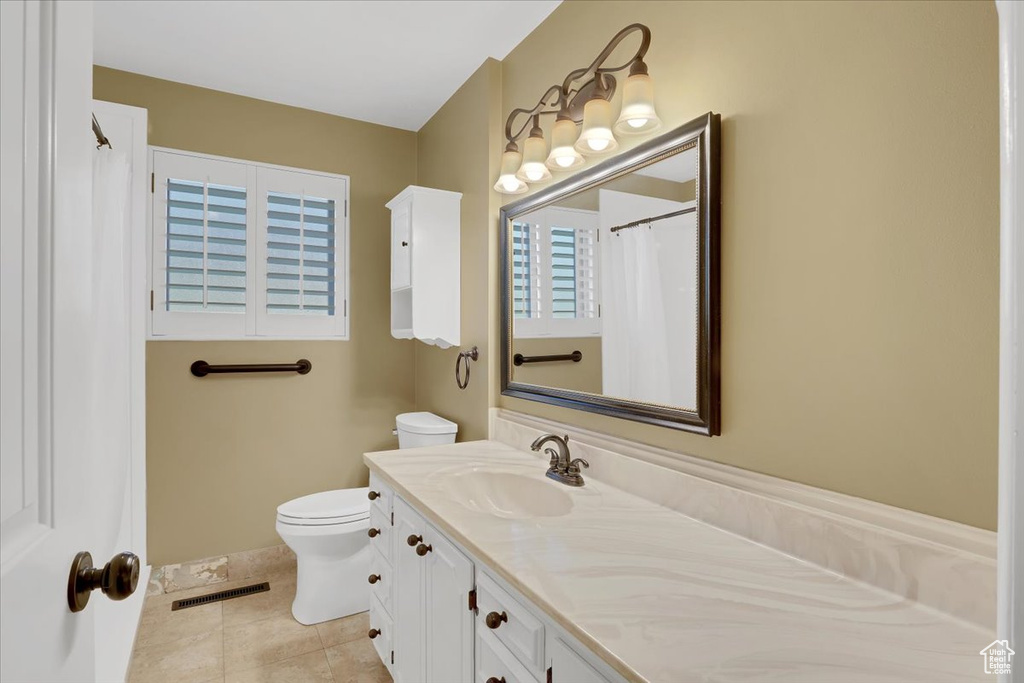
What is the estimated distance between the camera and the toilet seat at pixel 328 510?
2189mm

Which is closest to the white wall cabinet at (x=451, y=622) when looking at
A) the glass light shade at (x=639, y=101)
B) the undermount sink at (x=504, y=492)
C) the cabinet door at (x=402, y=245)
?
the undermount sink at (x=504, y=492)

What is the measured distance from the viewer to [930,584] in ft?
2.87

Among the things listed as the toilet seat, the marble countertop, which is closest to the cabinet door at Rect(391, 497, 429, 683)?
the marble countertop

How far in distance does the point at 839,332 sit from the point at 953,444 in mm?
270

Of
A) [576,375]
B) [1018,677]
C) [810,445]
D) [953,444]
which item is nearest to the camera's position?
[1018,677]

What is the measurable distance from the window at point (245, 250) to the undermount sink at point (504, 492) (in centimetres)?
155

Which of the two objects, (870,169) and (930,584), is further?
(870,169)

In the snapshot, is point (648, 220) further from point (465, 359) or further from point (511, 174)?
point (465, 359)

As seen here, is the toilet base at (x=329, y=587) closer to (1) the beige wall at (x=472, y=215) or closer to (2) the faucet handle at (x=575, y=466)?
(1) the beige wall at (x=472, y=215)

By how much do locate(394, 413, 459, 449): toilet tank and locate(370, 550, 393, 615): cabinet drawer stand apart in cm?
56

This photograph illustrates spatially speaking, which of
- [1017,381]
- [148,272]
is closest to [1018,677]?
[1017,381]

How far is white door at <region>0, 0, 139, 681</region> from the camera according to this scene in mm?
462

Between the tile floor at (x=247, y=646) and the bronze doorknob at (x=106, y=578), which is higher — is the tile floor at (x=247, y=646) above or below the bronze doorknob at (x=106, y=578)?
below

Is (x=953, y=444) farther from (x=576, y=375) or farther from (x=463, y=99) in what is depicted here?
(x=463, y=99)
